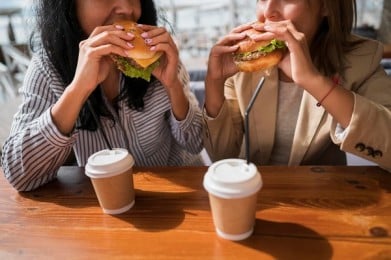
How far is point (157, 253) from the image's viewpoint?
2.57 feet

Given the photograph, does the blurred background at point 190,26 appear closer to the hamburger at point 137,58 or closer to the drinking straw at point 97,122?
the drinking straw at point 97,122

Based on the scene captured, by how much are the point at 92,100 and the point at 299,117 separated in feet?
2.58

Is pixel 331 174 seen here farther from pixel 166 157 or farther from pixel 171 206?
pixel 166 157

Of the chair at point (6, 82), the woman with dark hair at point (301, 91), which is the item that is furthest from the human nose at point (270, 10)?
the chair at point (6, 82)

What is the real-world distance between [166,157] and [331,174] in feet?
2.31

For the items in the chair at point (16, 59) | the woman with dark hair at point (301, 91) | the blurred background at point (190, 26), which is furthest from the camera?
the chair at point (16, 59)

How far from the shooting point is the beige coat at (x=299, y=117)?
4.14ft

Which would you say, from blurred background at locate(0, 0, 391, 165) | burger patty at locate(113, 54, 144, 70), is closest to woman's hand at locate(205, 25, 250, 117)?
burger patty at locate(113, 54, 144, 70)

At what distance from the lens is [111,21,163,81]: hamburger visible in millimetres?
1192

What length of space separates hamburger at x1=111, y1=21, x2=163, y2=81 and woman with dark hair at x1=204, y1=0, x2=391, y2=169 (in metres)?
0.22

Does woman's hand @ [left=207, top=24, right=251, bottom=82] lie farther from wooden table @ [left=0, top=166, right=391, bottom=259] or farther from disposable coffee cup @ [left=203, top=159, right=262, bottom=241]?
disposable coffee cup @ [left=203, top=159, right=262, bottom=241]

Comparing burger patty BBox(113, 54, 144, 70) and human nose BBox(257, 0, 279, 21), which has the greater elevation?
human nose BBox(257, 0, 279, 21)

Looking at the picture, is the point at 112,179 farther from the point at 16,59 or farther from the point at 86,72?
the point at 16,59

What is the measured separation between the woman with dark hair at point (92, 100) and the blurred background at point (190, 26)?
287 cm
